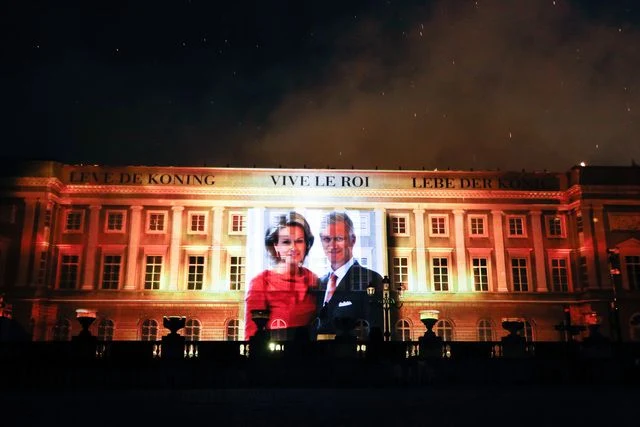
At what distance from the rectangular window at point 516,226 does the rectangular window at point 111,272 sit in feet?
86.1

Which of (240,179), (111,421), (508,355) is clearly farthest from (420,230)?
(111,421)

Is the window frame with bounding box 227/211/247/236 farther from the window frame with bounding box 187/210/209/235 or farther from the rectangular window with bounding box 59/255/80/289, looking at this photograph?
the rectangular window with bounding box 59/255/80/289

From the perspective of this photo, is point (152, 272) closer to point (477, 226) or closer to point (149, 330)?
point (149, 330)

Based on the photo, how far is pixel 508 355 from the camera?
21.8 meters

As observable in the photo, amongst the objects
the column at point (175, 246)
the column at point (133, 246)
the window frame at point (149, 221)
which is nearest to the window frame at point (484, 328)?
the column at point (175, 246)

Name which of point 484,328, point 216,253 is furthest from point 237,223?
point 484,328

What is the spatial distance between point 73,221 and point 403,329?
75.0 ft

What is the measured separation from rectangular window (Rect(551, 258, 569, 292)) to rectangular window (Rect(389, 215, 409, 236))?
10.2 metres

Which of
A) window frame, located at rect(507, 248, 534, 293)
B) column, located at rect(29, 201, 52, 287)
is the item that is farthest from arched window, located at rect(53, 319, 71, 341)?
window frame, located at rect(507, 248, 534, 293)

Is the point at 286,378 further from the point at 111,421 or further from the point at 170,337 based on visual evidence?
the point at 111,421

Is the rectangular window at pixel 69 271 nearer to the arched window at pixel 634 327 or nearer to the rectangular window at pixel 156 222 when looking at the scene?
the rectangular window at pixel 156 222

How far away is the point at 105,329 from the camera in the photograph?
41.4 meters

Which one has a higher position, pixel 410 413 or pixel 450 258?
pixel 450 258

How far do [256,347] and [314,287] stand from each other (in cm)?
2183
